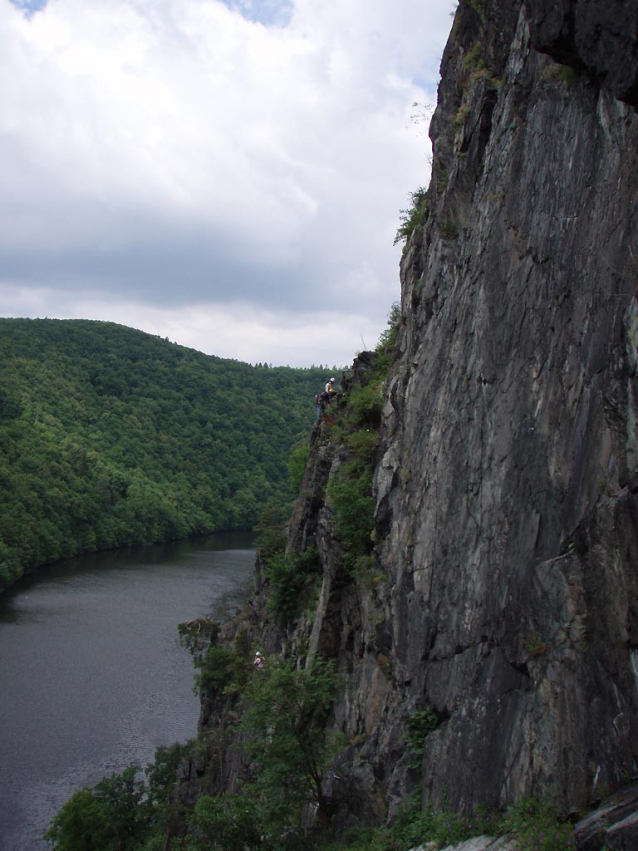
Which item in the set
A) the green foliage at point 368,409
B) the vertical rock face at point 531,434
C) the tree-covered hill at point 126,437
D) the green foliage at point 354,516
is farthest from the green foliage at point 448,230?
the tree-covered hill at point 126,437

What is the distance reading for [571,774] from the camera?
6.82 m

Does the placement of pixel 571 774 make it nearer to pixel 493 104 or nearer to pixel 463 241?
pixel 463 241

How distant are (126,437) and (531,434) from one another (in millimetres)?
117382

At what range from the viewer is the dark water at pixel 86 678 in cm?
3039

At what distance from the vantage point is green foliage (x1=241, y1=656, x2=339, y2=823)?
13.7m

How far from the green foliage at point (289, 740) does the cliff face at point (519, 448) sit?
602 mm

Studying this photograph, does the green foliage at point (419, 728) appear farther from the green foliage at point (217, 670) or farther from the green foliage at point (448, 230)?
the green foliage at point (217, 670)

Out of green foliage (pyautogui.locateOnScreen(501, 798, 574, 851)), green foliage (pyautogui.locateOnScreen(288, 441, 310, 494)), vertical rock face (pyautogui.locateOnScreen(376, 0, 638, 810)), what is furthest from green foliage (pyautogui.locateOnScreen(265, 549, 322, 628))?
green foliage (pyautogui.locateOnScreen(501, 798, 574, 851))

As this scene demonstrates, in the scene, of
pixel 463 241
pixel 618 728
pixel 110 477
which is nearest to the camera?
pixel 618 728

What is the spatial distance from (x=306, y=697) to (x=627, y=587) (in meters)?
9.65

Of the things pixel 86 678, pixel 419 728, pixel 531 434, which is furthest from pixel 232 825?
pixel 86 678

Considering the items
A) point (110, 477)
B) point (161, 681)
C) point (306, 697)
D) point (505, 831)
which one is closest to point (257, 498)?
point (110, 477)

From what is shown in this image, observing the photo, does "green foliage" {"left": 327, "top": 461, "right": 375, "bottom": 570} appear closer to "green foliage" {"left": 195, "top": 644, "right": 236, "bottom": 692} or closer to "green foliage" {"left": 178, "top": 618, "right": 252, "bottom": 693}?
"green foliage" {"left": 178, "top": 618, "right": 252, "bottom": 693}

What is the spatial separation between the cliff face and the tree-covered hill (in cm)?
5723
